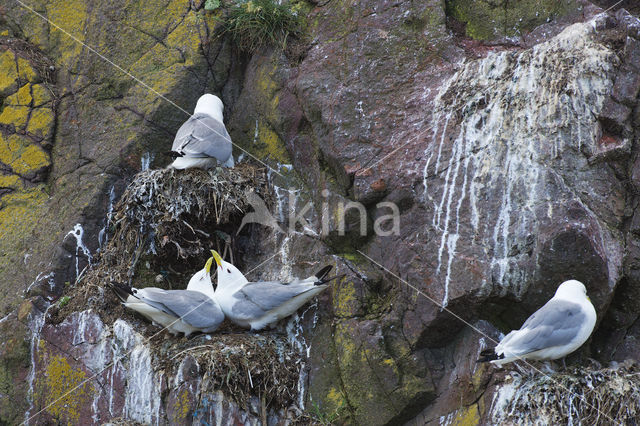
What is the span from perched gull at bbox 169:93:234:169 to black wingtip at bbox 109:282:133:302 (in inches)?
53.5

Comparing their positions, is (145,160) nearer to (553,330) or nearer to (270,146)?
(270,146)

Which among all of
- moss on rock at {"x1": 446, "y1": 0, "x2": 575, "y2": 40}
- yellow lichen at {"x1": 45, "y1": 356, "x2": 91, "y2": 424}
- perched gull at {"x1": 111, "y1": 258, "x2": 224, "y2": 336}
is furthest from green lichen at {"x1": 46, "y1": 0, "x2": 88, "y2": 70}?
moss on rock at {"x1": 446, "y1": 0, "x2": 575, "y2": 40}

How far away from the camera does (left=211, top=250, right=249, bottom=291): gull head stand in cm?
711

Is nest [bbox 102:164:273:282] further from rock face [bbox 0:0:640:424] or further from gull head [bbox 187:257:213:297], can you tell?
gull head [bbox 187:257:213:297]

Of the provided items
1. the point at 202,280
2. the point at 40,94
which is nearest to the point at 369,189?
the point at 202,280

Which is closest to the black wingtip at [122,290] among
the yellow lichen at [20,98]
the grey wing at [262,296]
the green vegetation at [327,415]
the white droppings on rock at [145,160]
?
the grey wing at [262,296]

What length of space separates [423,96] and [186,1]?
3.27 m

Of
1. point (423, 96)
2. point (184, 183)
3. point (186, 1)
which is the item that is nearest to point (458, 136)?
Answer: point (423, 96)

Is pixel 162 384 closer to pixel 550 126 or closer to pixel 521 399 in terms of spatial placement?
pixel 521 399

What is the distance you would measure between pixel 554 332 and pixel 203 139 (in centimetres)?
371

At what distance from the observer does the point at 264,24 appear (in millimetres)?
8266

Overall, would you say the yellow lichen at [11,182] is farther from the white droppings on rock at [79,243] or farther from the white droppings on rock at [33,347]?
the white droppings on rock at [33,347]

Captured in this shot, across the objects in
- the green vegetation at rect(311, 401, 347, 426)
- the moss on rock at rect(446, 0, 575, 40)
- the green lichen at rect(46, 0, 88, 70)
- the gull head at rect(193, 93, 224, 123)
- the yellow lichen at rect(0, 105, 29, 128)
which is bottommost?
the green vegetation at rect(311, 401, 347, 426)

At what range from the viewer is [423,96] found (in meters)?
7.12
